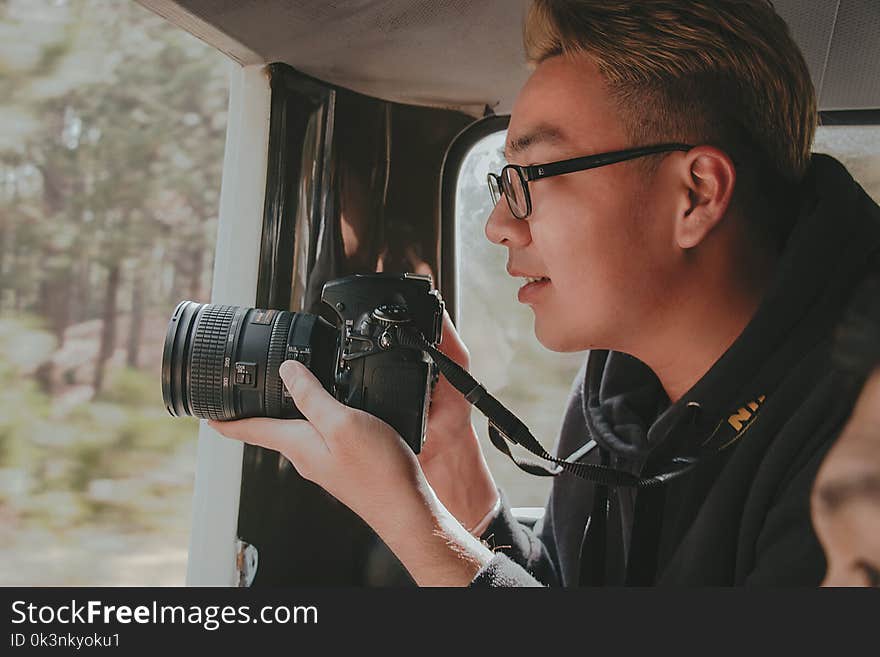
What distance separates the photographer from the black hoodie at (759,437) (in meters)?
1.09

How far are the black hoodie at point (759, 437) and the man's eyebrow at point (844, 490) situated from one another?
2 cm

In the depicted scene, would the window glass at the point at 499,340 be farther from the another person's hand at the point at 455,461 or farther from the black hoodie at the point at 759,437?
the black hoodie at the point at 759,437

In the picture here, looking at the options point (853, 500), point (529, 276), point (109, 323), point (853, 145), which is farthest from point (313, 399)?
point (109, 323)

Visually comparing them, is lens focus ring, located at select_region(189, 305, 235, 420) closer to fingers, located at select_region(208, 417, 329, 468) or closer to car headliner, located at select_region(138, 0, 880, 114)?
fingers, located at select_region(208, 417, 329, 468)

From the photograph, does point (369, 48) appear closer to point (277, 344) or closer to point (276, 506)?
point (277, 344)

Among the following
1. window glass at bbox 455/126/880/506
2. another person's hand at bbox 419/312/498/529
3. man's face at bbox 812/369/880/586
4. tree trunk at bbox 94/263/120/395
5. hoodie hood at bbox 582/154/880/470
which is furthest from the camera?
tree trunk at bbox 94/263/120/395

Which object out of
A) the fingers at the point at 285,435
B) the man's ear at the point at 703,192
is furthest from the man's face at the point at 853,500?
the fingers at the point at 285,435

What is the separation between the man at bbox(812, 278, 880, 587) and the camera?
1051 mm

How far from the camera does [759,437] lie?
118 cm

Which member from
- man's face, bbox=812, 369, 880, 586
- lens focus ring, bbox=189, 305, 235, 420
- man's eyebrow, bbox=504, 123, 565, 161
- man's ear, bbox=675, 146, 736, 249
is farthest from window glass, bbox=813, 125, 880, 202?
lens focus ring, bbox=189, 305, 235, 420

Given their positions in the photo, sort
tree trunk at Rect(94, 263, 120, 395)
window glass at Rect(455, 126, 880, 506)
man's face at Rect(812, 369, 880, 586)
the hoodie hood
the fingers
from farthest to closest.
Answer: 1. tree trunk at Rect(94, 263, 120, 395)
2. window glass at Rect(455, 126, 880, 506)
3. the fingers
4. the hoodie hood
5. man's face at Rect(812, 369, 880, 586)

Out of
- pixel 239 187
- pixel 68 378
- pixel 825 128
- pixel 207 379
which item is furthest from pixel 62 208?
pixel 825 128

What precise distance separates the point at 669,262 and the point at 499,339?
727mm

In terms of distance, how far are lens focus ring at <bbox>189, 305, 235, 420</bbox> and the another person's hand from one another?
18.0 inches
